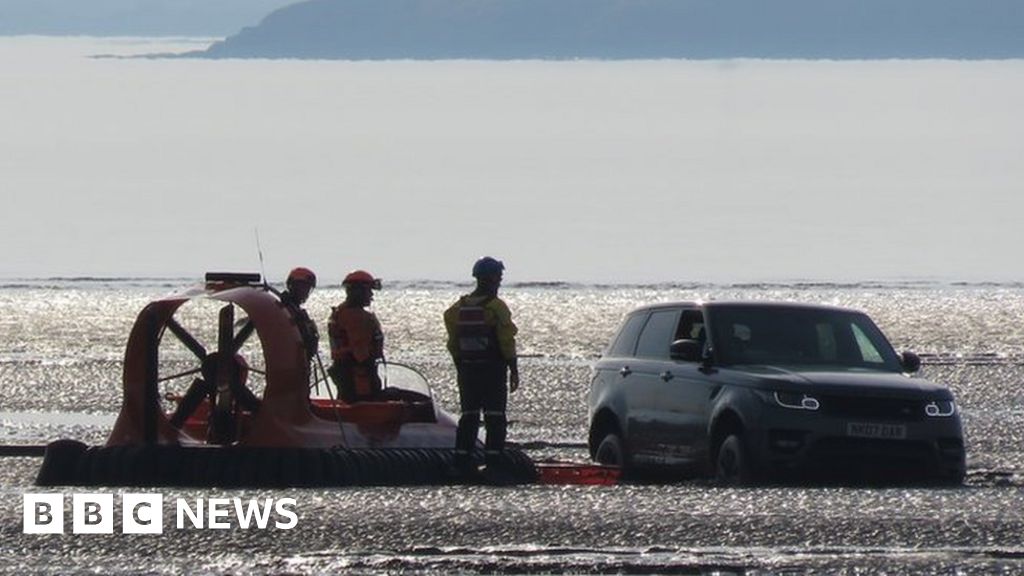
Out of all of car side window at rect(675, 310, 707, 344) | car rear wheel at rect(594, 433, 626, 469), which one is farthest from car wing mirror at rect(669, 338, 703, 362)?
car rear wheel at rect(594, 433, 626, 469)

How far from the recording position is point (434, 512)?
15164mm

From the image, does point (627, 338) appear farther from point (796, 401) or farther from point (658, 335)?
point (796, 401)

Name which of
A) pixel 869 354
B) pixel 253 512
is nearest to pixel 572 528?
pixel 253 512

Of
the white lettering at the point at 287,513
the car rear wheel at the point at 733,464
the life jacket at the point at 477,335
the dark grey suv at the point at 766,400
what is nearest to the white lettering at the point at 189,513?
the white lettering at the point at 287,513

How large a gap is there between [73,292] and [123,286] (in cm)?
190

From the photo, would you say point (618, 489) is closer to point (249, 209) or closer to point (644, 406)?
point (644, 406)

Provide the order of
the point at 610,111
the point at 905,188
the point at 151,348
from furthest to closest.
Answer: the point at 610,111, the point at 905,188, the point at 151,348

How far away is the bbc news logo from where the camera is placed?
14414mm

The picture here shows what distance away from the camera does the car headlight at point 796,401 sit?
57.1 feet

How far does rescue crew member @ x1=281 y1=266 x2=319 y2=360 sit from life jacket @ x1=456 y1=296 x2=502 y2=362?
1.06 meters

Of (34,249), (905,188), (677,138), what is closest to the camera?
(34,249)

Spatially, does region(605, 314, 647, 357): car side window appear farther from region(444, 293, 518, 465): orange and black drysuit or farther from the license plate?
the license plate

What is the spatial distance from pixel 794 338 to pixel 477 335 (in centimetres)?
266

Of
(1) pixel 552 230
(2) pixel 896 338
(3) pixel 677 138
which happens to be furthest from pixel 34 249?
(3) pixel 677 138
